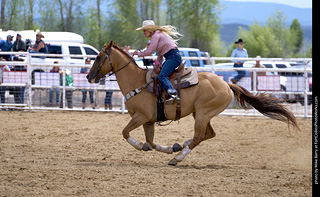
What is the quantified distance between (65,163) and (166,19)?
3482 centimetres

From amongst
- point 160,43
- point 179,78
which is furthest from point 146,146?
point 160,43

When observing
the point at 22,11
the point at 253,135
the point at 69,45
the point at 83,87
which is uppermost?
the point at 22,11

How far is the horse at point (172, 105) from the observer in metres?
7.18

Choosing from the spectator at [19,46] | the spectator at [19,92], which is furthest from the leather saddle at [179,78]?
the spectator at [19,46]

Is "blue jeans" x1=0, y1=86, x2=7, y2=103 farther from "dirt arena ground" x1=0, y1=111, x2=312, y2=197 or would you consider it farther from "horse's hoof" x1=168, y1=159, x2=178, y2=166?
"horse's hoof" x1=168, y1=159, x2=178, y2=166

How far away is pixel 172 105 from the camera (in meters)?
7.26

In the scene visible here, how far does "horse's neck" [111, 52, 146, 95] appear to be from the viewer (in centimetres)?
743

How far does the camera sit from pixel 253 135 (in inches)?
412

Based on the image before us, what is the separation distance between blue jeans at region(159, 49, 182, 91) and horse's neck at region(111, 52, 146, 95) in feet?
1.28

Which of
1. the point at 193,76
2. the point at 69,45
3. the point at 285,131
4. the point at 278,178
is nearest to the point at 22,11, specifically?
the point at 69,45

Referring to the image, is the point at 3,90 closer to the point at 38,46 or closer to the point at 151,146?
the point at 38,46

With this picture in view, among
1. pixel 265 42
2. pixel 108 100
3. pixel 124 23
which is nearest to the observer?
pixel 108 100

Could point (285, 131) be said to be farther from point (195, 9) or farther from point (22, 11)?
point (195, 9)

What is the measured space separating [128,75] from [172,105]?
843mm
